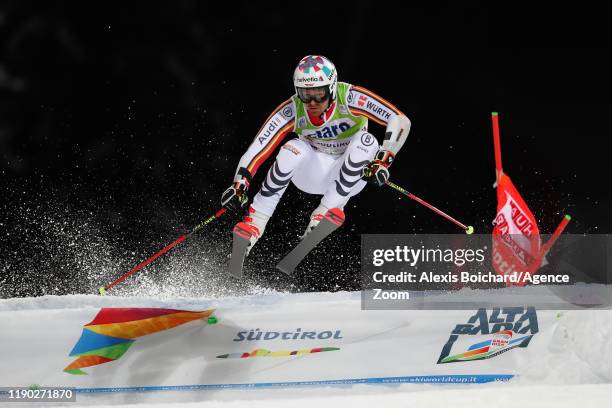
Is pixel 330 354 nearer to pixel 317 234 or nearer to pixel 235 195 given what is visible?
pixel 317 234

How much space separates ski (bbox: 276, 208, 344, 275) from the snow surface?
0.63ft

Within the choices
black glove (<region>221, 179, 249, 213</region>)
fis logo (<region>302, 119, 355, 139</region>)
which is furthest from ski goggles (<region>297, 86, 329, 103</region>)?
black glove (<region>221, 179, 249, 213</region>)

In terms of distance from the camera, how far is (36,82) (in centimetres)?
475

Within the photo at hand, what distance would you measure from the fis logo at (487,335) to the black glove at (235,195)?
133cm

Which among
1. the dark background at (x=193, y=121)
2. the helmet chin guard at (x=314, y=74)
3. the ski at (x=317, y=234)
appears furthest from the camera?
the dark background at (x=193, y=121)

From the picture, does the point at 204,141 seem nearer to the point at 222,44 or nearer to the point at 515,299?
the point at 222,44

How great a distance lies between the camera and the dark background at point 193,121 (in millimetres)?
4594

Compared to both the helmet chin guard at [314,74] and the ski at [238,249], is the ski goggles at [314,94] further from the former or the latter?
the ski at [238,249]

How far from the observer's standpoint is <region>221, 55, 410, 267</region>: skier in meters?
3.93

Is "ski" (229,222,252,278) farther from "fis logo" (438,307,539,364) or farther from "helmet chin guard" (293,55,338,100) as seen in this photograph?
"fis logo" (438,307,539,364)

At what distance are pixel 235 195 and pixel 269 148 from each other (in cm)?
34

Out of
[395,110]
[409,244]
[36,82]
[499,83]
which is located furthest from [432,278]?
[36,82]

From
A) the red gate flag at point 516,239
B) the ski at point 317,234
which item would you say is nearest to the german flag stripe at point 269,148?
the ski at point 317,234

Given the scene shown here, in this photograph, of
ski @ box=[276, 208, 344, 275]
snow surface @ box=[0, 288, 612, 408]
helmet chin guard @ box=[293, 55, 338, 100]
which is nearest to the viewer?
snow surface @ box=[0, 288, 612, 408]
